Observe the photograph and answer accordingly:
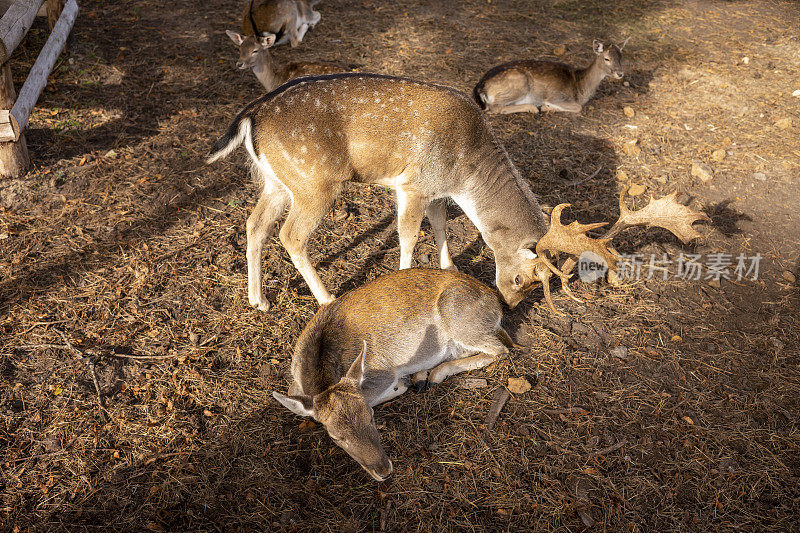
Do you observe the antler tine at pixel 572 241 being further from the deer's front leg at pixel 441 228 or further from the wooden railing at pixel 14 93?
the wooden railing at pixel 14 93

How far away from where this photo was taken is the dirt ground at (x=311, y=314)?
3141mm

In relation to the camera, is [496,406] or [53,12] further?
[53,12]

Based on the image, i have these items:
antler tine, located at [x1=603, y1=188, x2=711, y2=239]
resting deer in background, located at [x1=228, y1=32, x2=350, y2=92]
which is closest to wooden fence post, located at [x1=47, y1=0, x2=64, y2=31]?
resting deer in background, located at [x1=228, y1=32, x2=350, y2=92]

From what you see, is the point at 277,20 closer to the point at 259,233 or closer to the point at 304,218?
the point at 259,233

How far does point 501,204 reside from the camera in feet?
14.0

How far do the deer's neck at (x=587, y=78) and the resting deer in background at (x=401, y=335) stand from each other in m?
4.04

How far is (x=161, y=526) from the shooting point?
2951 millimetres

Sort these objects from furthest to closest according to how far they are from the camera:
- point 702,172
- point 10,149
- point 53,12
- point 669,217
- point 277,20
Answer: point 277,20 < point 53,12 < point 702,172 < point 10,149 < point 669,217

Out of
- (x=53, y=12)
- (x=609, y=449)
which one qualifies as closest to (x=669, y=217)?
(x=609, y=449)

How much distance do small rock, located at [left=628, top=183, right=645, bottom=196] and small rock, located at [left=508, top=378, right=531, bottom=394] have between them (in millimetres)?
2772

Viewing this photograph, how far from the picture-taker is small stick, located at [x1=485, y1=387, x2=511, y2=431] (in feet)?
11.7

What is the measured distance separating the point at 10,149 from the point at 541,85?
5.56 m

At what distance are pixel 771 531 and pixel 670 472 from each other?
1.75 ft

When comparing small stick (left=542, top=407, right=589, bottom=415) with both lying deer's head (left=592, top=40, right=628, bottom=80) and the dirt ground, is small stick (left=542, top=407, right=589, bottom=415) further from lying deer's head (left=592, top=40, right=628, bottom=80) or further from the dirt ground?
lying deer's head (left=592, top=40, right=628, bottom=80)
